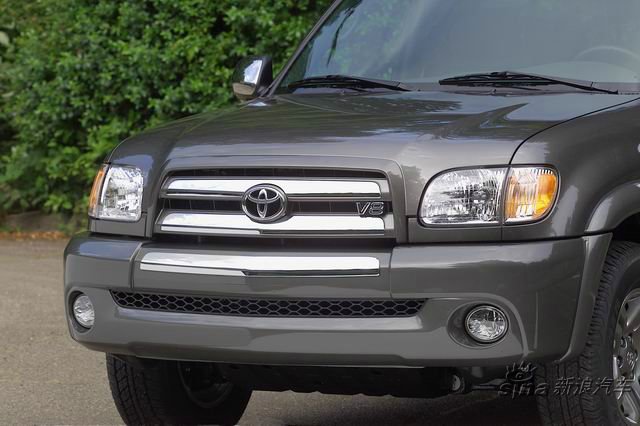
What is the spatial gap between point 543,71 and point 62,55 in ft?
23.1

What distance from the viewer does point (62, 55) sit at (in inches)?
447

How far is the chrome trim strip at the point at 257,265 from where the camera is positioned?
412cm

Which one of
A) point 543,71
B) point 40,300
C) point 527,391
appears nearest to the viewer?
point 527,391

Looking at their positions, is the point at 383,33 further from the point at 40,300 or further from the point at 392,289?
the point at 40,300

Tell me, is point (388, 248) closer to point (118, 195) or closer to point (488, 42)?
point (118, 195)

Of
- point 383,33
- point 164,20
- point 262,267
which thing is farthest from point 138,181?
point 164,20

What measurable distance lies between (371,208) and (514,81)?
1.06 m

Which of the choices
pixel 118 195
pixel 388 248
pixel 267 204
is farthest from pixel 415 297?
pixel 118 195

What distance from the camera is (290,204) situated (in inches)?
168

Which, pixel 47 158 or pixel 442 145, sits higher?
pixel 442 145

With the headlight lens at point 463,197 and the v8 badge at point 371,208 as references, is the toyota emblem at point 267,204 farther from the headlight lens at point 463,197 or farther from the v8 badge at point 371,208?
the headlight lens at point 463,197

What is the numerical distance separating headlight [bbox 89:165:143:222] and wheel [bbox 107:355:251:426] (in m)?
0.58

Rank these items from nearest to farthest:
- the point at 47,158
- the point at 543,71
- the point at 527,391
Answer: the point at 527,391, the point at 543,71, the point at 47,158

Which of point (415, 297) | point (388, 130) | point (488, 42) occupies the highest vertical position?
point (488, 42)
